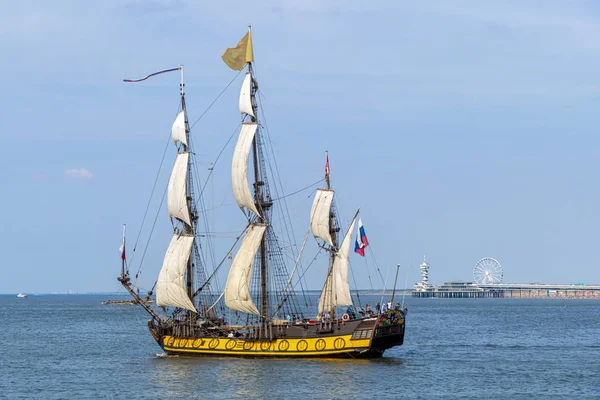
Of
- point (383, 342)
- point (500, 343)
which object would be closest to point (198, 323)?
point (383, 342)

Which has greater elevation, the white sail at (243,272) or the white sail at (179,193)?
the white sail at (179,193)

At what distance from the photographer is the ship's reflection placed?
60.6 metres

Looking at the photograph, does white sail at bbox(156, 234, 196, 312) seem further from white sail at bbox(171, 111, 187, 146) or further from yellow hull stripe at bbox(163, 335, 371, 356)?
white sail at bbox(171, 111, 187, 146)

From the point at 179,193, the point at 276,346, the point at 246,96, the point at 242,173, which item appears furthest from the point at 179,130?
the point at 276,346

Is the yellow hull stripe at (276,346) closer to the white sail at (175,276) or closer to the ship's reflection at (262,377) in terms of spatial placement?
the ship's reflection at (262,377)

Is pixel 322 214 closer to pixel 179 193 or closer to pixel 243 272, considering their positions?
pixel 243 272

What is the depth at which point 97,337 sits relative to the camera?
11369 cm

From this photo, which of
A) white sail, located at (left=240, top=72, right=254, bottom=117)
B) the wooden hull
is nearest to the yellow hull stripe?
the wooden hull

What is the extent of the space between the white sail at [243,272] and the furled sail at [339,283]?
5.93 meters

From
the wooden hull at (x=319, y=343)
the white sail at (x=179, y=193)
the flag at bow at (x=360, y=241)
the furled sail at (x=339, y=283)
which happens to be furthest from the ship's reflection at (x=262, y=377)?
the white sail at (x=179, y=193)

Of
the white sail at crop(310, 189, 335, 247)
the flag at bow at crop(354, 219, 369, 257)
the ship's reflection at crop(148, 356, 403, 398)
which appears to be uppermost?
the white sail at crop(310, 189, 335, 247)

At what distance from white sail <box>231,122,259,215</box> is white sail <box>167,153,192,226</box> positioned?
5123 mm

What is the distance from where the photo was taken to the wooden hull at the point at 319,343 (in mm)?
73188

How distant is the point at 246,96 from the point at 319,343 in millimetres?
21355
